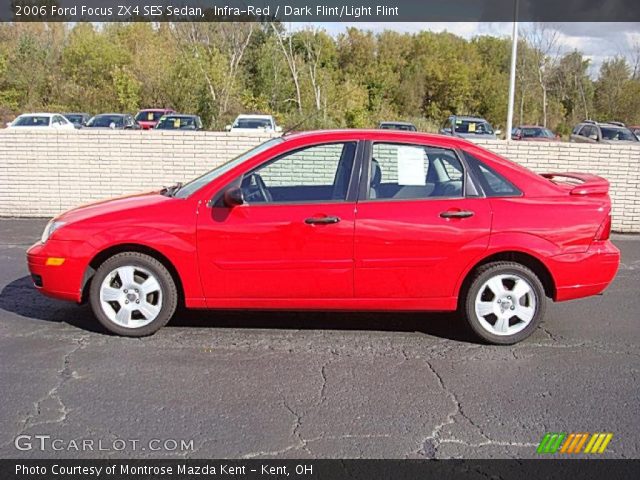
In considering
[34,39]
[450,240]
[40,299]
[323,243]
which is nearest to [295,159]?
[323,243]

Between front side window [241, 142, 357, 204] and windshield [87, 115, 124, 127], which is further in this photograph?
windshield [87, 115, 124, 127]

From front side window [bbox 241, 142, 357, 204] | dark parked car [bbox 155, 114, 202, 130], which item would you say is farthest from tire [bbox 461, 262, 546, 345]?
dark parked car [bbox 155, 114, 202, 130]

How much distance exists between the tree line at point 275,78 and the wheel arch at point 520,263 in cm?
2126

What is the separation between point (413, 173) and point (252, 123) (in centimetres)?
1843

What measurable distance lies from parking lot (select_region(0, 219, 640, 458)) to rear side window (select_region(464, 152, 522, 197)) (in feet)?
4.01

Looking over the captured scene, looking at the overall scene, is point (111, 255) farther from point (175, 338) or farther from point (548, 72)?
point (548, 72)

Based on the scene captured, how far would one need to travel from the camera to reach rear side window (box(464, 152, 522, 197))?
191 inches

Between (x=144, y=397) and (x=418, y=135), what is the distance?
293 cm

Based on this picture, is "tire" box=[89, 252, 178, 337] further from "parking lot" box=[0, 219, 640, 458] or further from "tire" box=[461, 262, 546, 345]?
"tire" box=[461, 262, 546, 345]

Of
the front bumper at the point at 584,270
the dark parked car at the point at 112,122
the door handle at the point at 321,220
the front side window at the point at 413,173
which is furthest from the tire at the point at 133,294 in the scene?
the dark parked car at the point at 112,122

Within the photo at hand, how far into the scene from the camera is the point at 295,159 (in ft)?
16.9

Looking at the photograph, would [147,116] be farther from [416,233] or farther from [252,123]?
[416,233]
